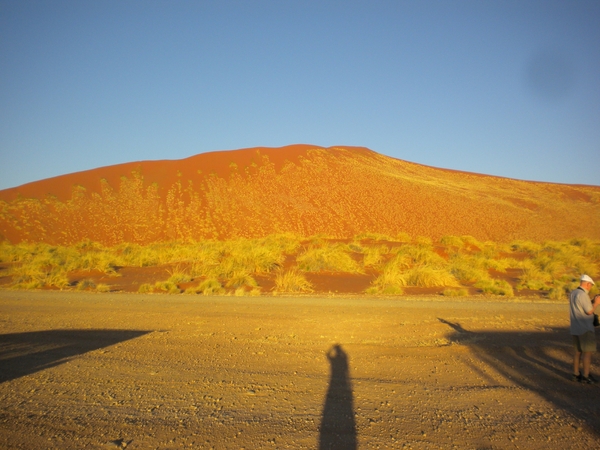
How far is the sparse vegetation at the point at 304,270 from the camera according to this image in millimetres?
21547

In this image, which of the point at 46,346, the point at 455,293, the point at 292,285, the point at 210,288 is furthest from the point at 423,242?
the point at 46,346

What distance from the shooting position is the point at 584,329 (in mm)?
6906

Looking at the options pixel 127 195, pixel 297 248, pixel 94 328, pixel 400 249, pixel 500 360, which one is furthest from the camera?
pixel 127 195

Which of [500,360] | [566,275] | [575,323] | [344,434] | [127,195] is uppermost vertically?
[127,195]

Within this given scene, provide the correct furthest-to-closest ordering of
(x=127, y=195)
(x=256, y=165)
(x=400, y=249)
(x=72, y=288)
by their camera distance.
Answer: (x=256, y=165) < (x=127, y=195) < (x=400, y=249) < (x=72, y=288)

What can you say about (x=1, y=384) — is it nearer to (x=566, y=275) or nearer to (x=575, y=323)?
(x=575, y=323)

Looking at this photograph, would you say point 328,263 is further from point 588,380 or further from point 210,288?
point 588,380

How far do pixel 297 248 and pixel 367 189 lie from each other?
3713cm

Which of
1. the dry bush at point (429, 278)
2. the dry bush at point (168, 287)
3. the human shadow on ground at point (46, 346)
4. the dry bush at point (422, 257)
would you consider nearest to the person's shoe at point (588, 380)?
the human shadow on ground at point (46, 346)

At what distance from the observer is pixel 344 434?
499 centimetres

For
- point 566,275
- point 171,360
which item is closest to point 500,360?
point 171,360

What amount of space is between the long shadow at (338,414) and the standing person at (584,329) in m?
3.46

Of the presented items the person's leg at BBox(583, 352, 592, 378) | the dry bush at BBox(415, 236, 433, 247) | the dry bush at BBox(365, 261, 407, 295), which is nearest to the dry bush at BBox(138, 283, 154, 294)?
the dry bush at BBox(365, 261, 407, 295)

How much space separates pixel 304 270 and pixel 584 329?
1897 centimetres
